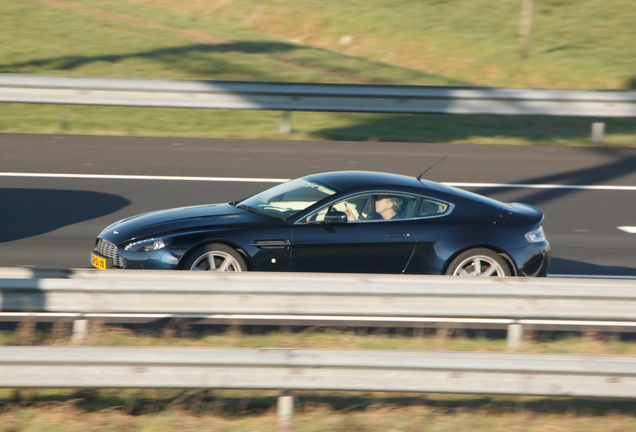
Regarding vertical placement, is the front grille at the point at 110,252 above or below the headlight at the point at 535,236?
below

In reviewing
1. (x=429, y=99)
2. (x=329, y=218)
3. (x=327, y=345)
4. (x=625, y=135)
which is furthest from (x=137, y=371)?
(x=625, y=135)

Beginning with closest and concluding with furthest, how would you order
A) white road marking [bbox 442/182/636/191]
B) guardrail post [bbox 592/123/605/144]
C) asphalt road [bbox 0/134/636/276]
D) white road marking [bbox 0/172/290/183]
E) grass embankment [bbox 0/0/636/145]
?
asphalt road [bbox 0/134/636/276] → white road marking [bbox 0/172/290/183] → white road marking [bbox 442/182/636/191] → guardrail post [bbox 592/123/605/144] → grass embankment [bbox 0/0/636/145]

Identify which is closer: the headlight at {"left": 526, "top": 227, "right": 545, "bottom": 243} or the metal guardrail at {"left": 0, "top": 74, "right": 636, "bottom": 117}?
the headlight at {"left": 526, "top": 227, "right": 545, "bottom": 243}

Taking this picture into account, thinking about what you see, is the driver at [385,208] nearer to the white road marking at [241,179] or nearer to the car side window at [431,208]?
the car side window at [431,208]

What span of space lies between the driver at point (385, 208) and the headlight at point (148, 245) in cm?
180

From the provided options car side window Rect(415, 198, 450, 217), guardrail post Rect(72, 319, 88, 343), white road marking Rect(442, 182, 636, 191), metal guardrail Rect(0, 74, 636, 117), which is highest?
metal guardrail Rect(0, 74, 636, 117)

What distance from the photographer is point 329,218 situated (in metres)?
7.22

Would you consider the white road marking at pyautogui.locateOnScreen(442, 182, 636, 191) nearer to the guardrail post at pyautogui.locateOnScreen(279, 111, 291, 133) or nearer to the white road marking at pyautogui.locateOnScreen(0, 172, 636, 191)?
the white road marking at pyautogui.locateOnScreen(0, 172, 636, 191)

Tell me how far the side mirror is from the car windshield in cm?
29

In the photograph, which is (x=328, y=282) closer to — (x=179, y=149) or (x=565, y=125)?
(x=179, y=149)

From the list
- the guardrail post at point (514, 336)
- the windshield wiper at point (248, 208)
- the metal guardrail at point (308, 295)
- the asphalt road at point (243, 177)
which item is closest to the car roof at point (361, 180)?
the windshield wiper at point (248, 208)

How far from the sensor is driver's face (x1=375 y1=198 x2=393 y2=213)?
7.41m

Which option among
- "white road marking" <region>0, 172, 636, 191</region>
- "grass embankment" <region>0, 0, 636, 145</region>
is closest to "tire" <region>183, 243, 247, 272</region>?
"white road marking" <region>0, 172, 636, 191</region>

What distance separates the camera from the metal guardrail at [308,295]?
4699 mm
